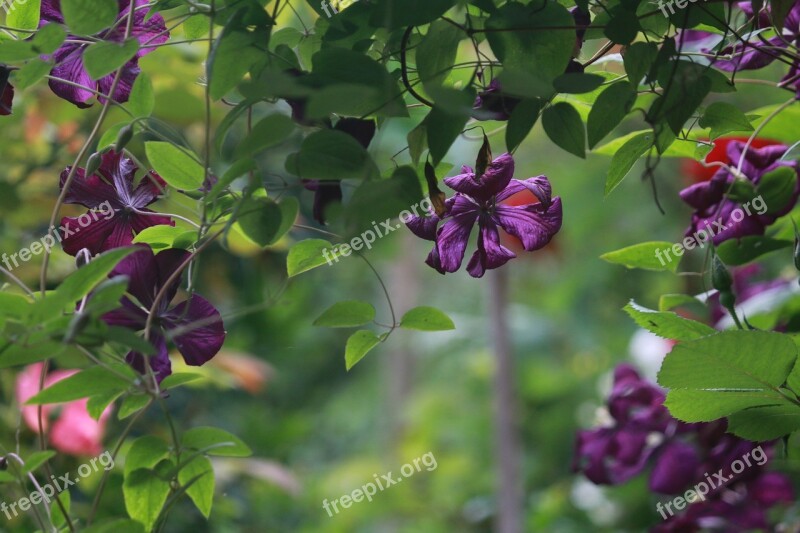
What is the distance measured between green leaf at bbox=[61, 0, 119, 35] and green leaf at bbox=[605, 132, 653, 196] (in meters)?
0.25

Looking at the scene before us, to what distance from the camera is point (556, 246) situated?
1941 mm

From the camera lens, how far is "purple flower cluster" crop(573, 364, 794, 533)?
27.4 inches

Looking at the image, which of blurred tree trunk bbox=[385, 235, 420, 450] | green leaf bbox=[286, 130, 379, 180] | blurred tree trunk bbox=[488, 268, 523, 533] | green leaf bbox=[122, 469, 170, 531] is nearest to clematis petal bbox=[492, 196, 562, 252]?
green leaf bbox=[286, 130, 379, 180]

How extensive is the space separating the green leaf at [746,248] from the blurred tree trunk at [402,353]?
219cm

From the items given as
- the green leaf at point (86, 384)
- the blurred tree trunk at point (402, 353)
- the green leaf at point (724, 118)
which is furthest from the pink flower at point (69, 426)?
the blurred tree trunk at point (402, 353)

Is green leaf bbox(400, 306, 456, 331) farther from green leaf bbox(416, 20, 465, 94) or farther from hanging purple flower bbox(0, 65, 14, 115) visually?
hanging purple flower bbox(0, 65, 14, 115)

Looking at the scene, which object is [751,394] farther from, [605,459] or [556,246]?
[556,246]

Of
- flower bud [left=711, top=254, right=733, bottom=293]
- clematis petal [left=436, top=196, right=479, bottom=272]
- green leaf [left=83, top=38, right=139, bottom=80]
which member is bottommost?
flower bud [left=711, top=254, right=733, bottom=293]

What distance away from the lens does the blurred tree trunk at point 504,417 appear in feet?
4.42

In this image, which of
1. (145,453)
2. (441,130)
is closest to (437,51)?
(441,130)

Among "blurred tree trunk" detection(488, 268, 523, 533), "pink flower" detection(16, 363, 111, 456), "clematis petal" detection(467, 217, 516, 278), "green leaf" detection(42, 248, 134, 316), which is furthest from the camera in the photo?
"blurred tree trunk" detection(488, 268, 523, 533)

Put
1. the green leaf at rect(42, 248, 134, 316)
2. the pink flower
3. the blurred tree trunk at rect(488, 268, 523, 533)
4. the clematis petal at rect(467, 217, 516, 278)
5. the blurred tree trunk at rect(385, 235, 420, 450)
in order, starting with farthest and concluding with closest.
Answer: the blurred tree trunk at rect(385, 235, 420, 450), the blurred tree trunk at rect(488, 268, 523, 533), the pink flower, the clematis petal at rect(467, 217, 516, 278), the green leaf at rect(42, 248, 134, 316)

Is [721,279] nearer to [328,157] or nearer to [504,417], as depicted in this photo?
[328,157]

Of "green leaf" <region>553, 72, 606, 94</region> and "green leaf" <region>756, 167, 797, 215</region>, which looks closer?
"green leaf" <region>553, 72, 606, 94</region>
